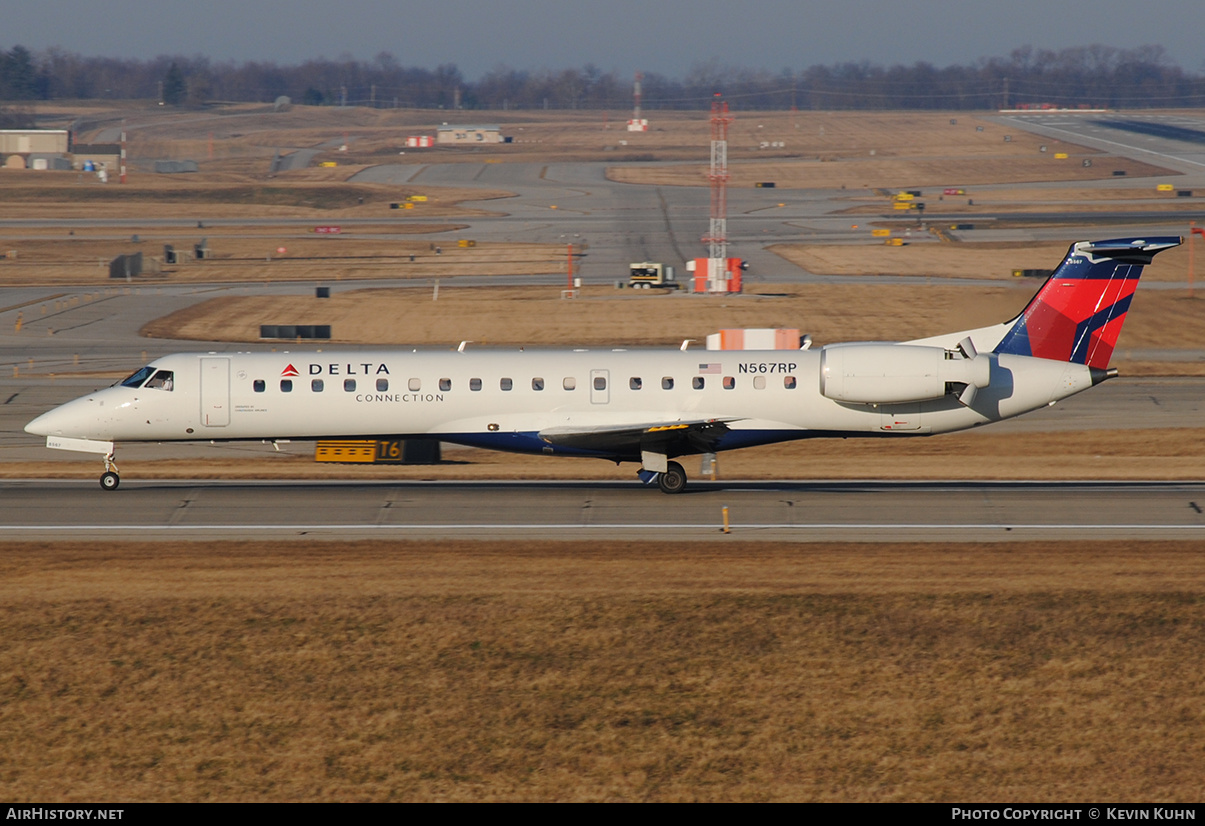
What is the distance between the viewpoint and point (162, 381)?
31.2 meters

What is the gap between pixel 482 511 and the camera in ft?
96.4

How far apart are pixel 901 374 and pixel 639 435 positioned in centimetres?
625

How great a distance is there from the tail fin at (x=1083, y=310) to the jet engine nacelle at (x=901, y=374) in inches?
76.4

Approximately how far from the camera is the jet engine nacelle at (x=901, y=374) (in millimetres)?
29438

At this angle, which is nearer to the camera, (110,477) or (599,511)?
(599,511)

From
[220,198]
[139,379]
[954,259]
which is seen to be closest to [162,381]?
[139,379]

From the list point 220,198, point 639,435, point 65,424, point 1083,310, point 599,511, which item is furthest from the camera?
point 220,198

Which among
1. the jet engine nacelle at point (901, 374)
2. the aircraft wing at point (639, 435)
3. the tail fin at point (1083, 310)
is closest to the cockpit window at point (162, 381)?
the aircraft wing at point (639, 435)

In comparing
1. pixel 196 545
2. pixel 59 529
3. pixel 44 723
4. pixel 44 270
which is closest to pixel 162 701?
pixel 44 723

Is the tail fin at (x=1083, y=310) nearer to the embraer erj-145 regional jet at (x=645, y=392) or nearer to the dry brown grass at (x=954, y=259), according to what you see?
the embraer erj-145 regional jet at (x=645, y=392)

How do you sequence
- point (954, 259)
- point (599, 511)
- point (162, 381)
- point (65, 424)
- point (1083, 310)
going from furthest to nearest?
point (954, 259) < point (162, 381) < point (65, 424) < point (1083, 310) < point (599, 511)

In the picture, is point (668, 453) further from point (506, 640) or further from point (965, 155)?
point (965, 155)

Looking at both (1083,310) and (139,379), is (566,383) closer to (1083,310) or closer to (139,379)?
(139,379)

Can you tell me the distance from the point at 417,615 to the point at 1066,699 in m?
10.3
